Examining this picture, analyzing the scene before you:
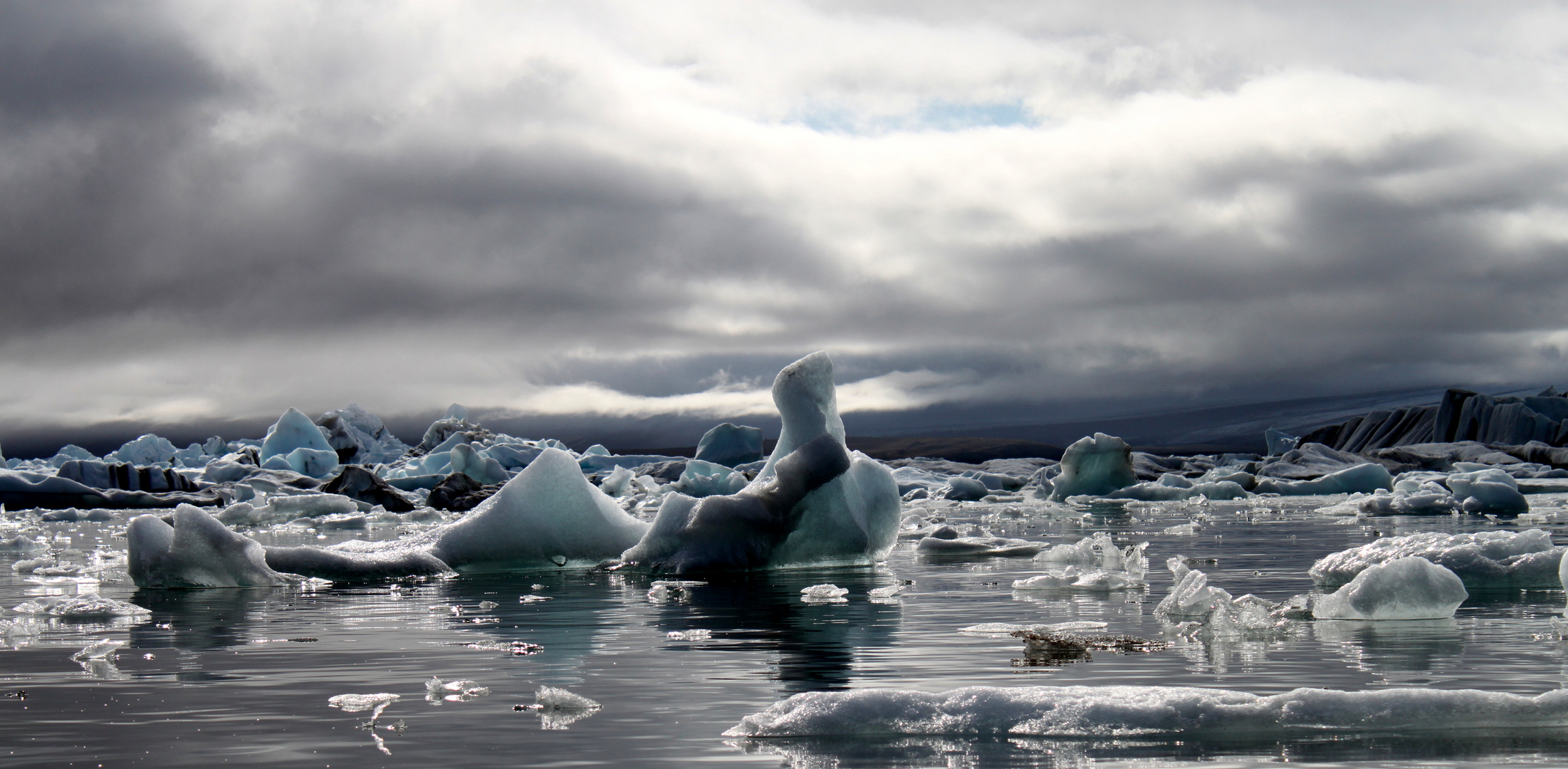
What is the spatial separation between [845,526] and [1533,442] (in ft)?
136

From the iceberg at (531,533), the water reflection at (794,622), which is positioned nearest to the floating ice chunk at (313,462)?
the iceberg at (531,533)

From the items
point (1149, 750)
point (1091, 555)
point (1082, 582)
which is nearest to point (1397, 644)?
point (1149, 750)

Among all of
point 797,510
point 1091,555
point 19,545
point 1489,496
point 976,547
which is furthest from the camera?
point 1489,496

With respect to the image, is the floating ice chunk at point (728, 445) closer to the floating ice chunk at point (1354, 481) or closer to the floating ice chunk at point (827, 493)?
the floating ice chunk at point (1354, 481)

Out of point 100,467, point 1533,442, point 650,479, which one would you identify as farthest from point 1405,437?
point 100,467

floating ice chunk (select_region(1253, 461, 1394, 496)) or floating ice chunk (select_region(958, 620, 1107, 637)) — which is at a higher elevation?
floating ice chunk (select_region(958, 620, 1107, 637))

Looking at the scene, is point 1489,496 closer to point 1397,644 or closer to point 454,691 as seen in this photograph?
point 1397,644

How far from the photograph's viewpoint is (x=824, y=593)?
24.1 ft

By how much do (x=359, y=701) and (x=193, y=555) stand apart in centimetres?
501

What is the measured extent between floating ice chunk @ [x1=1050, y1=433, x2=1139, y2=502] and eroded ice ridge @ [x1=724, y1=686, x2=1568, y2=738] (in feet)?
82.3

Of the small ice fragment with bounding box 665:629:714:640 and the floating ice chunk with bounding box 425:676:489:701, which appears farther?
the small ice fragment with bounding box 665:629:714:640

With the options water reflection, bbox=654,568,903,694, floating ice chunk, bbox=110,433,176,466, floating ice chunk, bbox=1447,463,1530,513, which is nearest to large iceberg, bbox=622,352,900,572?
water reflection, bbox=654,568,903,694

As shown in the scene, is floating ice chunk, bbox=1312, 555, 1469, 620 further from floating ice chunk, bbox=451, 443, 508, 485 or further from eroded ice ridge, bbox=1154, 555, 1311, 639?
floating ice chunk, bbox=451, 443, 508, 485

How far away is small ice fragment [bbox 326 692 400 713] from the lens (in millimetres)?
3745
